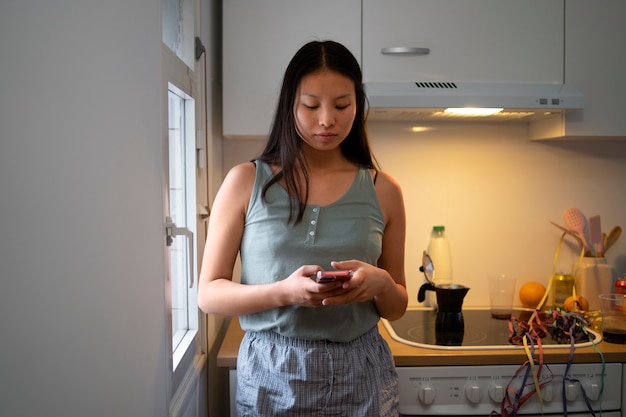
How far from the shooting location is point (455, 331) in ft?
6.19

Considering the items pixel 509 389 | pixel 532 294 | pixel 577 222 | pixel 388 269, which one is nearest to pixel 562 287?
pixel 532 294

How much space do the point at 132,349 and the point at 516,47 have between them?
152 centimetres

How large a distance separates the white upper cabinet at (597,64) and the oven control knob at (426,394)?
3.12 ft

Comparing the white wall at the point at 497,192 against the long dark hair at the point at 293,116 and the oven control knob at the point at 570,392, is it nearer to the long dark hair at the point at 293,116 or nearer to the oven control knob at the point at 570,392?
the oven control knob at the point at 570,392

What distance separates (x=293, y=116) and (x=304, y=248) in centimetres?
27

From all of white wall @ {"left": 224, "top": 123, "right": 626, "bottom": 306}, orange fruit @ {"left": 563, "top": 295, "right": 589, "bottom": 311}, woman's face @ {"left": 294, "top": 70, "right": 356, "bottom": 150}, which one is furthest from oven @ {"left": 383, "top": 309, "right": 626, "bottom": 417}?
woman's face @ {"left": 294, "top": 70, "right": 356, "bottom": 150}

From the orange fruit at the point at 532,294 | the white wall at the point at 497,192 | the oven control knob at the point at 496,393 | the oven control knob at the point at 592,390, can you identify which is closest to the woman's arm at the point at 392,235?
the oven control knob at the point at 496,393

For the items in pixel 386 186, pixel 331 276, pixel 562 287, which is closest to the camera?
pixel 331 276

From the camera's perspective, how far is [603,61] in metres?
1.95

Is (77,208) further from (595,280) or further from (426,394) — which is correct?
(595,280)

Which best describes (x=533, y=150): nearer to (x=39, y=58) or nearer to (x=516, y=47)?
(x=516, y=47)

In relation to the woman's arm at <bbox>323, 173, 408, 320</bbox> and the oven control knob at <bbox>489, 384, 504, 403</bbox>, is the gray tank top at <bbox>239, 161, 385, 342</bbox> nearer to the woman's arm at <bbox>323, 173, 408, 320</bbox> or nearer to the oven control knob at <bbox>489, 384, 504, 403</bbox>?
the woman's arm at <bbox>323, 173, 408, 320</bbox>

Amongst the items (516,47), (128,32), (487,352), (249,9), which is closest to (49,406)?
(128,32)

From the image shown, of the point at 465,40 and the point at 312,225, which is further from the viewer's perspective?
the point at 465,40
